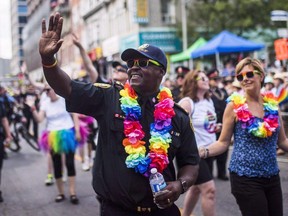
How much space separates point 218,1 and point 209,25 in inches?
71.8

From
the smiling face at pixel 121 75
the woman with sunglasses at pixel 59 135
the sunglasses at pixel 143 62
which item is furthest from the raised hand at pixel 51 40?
the woman with sunglasses at pixel 59 135

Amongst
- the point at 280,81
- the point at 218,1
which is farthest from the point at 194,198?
the point at 218,1

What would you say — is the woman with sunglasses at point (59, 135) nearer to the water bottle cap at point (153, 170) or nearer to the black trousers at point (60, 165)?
the black trousers at point (60, 165)

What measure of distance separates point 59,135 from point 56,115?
33cm

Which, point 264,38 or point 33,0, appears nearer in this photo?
point 264,38

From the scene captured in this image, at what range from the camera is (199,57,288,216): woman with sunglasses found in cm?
385

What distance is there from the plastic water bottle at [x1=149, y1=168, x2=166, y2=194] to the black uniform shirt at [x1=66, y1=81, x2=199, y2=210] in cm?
9

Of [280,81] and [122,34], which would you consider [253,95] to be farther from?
Answer: [122,34]

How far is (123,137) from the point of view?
9.78 ft

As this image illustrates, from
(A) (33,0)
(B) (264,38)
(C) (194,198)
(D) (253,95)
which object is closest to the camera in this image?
(D) (253,95)

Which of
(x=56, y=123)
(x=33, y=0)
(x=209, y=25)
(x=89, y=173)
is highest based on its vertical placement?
(x=33, y=0)

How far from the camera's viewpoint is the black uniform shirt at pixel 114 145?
290cm

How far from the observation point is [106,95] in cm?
303

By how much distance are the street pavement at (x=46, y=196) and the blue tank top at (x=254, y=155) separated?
589mm
